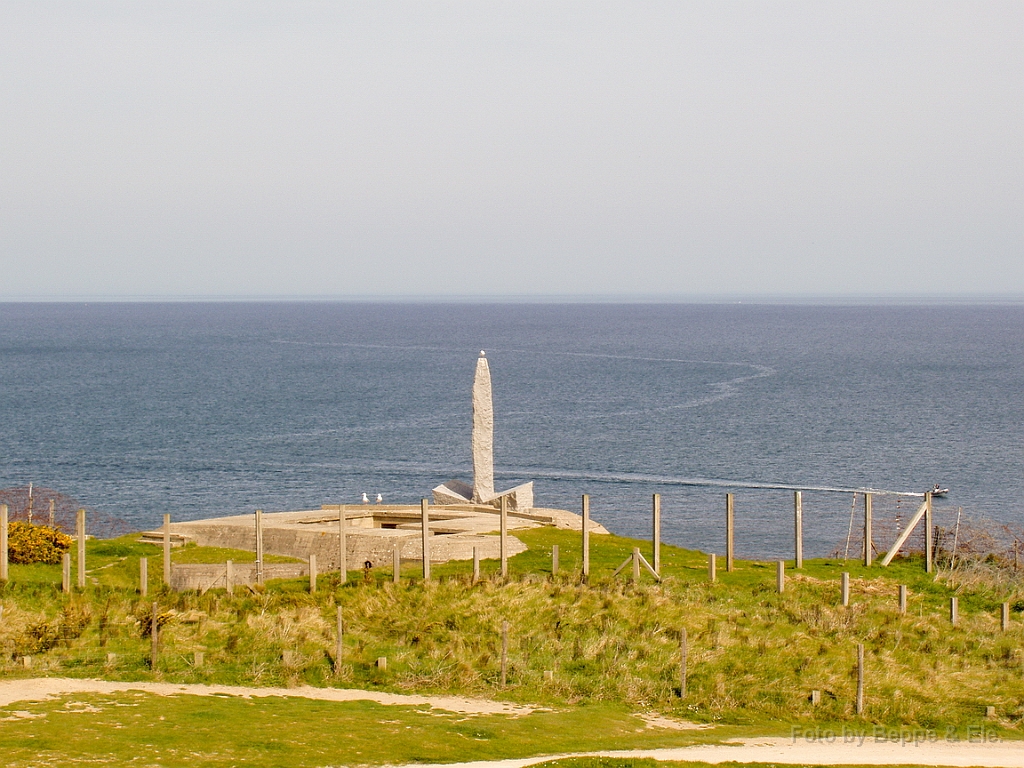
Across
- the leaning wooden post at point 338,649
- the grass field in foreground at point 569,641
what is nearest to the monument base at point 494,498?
the grass field in foreground at point 569,641

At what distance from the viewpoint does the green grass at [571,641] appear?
2294 centimetres

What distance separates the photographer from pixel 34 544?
30.8 meters

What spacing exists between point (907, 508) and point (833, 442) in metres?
30.5

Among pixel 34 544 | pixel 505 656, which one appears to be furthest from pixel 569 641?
pixel 34 544

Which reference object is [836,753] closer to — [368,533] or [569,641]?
[569,641]

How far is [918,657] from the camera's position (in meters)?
25.8

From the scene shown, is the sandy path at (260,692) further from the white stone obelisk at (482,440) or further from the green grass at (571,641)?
the white stone obelisk at (482,440)

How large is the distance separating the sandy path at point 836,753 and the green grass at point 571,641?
4.04 ft

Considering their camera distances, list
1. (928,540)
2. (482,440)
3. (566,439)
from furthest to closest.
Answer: (566,439) → (482,440) → (928,540)

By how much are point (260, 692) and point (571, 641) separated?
660 cm

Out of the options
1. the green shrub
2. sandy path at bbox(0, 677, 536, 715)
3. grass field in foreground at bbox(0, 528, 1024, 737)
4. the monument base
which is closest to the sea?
the monument base

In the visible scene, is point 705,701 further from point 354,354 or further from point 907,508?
point 354,354

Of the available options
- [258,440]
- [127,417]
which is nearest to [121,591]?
[258,440]

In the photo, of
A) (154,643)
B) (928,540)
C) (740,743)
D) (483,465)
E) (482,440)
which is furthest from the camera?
(482,440)
